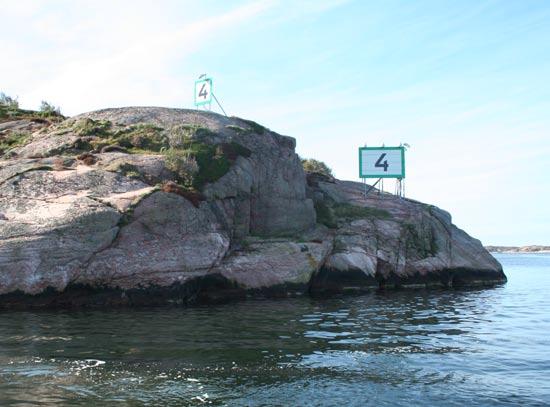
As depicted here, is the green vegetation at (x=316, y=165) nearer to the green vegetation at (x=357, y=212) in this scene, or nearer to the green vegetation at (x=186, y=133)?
the green vegetation at (x=357, y=212)

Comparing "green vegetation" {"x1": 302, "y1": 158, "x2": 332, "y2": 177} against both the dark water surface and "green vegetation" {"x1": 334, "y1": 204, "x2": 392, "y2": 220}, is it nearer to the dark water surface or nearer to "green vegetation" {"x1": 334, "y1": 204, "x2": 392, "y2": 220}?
"green vegetation" {"x1": 334, "y1": 204, "x2": 392, "y2": 220}

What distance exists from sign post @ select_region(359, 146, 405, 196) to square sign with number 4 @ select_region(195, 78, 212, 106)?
1220 cm

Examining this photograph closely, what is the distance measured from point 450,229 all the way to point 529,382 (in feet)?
92.4

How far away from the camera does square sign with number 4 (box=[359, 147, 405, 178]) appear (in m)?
40.6

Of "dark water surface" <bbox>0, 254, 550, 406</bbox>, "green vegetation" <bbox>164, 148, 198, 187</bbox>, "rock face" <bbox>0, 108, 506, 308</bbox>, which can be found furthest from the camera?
"green vegetation" <bbox>164, 148, 198, 187</bbox>

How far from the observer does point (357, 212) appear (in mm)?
35375

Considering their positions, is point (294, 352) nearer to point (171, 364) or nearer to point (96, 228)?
point (171, 364)

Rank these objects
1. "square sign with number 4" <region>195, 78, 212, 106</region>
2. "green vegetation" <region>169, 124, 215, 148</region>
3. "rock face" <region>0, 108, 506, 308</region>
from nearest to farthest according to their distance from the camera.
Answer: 1. "rock face" <region>0, 108, 506, 308</region>
2. "green vegetation" <region>169, 124, 215, 148</region>
3. "square sign with number 4" <region>195, 78, 212, 106</region>

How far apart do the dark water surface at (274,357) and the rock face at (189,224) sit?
2.33 m

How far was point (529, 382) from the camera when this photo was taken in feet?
37.0

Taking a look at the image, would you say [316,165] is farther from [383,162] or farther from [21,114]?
[21,114]

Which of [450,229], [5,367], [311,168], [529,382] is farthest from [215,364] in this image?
[311,168]

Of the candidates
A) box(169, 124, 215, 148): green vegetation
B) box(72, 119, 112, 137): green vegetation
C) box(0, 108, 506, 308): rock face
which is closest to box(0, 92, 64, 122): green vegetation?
box(0, 108, 506, 308): rock face

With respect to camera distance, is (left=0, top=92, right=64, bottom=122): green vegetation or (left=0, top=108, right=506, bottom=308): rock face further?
(left=0, top=92, right=64, bottom=122): green vegetation
